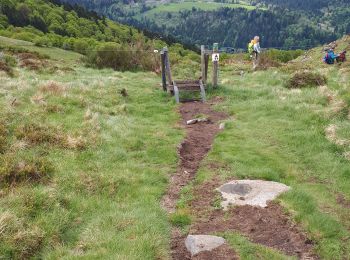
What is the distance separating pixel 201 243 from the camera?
26.7 feet

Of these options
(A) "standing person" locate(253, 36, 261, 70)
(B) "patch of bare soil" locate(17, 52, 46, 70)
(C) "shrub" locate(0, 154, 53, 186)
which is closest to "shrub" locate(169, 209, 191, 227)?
(C) "shrub" locate(0, 154, 53, 186)

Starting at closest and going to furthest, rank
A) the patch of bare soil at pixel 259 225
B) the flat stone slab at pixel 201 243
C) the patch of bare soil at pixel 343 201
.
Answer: the flat stone slab at pixel 201 243, the patch of bare soil at pixel 259 225, the patch of bare soil at pixel 343 201

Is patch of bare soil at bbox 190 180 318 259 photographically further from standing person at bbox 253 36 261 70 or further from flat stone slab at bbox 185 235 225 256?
standing person at bbox 253 36 261 70

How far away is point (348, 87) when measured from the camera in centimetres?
1908

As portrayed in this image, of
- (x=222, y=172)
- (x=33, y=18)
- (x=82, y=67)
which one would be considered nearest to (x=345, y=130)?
(x=222, y=172)

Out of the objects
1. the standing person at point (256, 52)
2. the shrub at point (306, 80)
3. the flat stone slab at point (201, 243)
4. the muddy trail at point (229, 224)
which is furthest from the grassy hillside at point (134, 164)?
the standing person at point (256, 52)

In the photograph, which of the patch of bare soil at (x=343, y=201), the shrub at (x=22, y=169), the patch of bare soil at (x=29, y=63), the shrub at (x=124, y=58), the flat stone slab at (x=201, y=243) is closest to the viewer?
the flat stone slab at (x=201, y=243)

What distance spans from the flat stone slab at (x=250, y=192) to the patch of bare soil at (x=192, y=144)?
134cm

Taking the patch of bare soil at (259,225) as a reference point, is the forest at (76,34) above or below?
above

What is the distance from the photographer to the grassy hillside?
317 inches

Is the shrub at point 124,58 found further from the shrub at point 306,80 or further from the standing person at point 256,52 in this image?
the shrub at point 306,80

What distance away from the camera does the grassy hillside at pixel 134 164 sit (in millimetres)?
8062

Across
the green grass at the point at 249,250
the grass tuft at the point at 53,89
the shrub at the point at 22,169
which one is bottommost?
the green grass at the point at 249,250

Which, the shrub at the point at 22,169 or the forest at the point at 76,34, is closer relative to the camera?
the shrub at the point at 22,169
